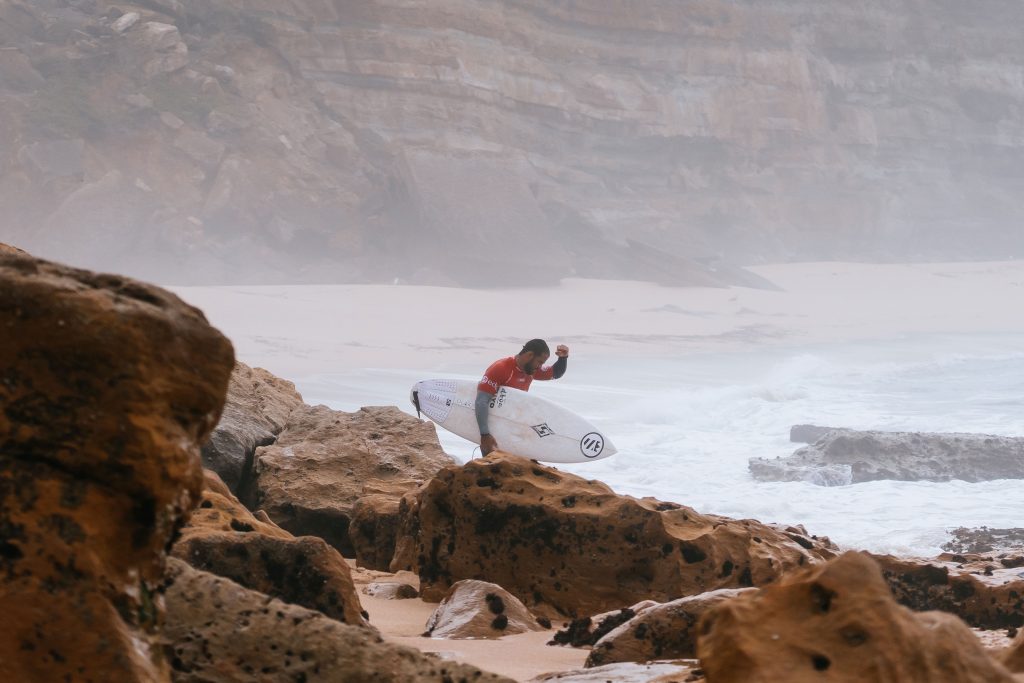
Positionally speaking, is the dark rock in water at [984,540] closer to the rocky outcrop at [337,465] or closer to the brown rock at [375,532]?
the rocky outcrop at [337,465]

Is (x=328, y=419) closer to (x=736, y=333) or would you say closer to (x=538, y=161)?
(x=736, y=333)

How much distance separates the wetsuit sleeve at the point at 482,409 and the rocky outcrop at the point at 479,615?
3106 millimetres

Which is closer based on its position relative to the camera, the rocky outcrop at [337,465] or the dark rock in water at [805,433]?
the rocky outcrop at [337,465]

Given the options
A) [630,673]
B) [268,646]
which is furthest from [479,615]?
[268,646]

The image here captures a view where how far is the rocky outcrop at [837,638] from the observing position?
6.07 ft

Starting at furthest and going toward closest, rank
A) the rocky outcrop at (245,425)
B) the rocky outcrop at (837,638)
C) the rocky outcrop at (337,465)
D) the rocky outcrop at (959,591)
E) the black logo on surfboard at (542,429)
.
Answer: the black logo on surfboard at (542,429) → the rocky outcrop at (245,425) → the rocky outcrop at (337,465) → the rocky outcrop at (959,591) → the rocky outcrop at (837,638)

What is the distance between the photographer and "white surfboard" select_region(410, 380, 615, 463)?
777cm

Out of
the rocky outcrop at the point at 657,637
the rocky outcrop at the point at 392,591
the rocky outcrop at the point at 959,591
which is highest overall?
the rocky outcrop at the point at 959,591

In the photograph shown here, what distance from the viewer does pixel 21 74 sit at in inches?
1188

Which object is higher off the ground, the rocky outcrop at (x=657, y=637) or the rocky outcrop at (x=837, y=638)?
the rocky outcrop at (x=837, y=638)

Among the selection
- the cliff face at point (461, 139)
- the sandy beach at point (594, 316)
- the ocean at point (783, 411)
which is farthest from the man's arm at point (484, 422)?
the cliff face at point (461, 139)

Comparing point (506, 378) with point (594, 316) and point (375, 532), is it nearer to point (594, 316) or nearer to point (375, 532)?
point (375, 532)

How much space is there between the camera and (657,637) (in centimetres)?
330

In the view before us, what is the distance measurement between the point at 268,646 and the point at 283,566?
34.2 inches
